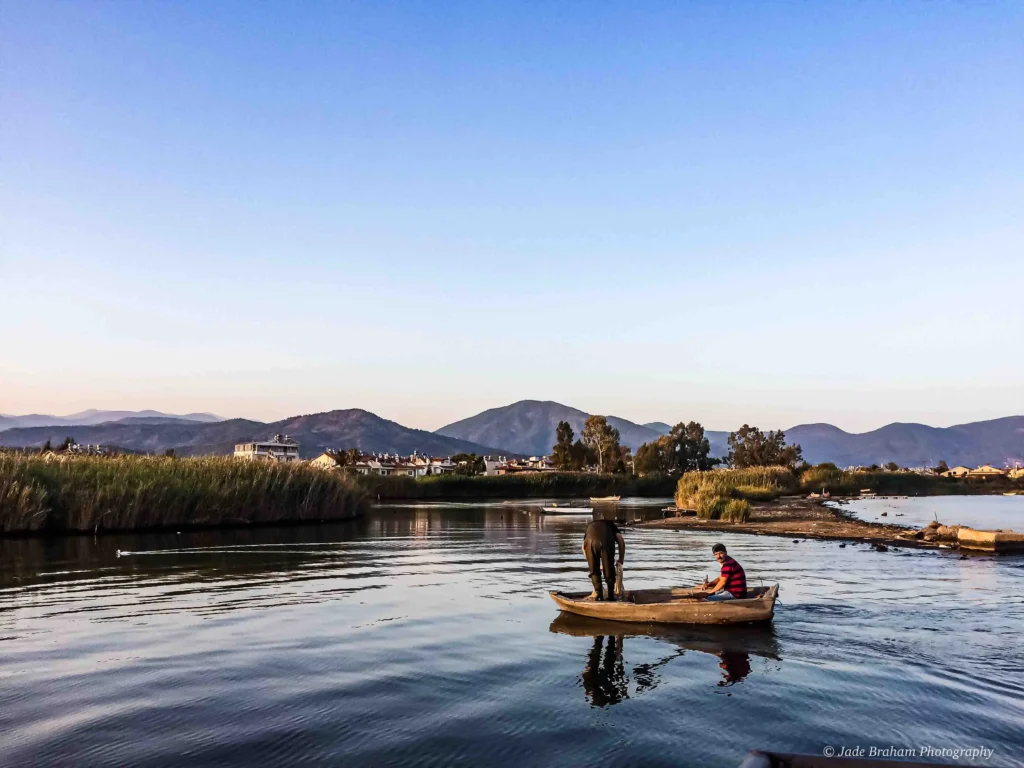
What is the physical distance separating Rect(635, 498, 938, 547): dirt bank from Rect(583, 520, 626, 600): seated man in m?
24.7

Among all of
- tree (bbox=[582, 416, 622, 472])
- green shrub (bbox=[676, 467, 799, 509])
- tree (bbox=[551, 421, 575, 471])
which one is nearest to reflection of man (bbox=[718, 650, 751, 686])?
green shrub (bbox=[676, 467, 799, 509])

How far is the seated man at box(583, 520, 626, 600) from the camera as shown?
63.9 feet

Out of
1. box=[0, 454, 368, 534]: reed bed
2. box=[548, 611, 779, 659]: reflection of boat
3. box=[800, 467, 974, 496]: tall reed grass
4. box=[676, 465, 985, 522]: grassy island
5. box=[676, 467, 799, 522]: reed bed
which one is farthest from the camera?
box=[800, 467, 974, 496]: tall reed grass

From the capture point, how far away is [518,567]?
103ft

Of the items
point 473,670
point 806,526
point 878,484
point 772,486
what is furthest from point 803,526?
point 878,484

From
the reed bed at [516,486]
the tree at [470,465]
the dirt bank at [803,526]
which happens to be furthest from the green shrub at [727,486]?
the tree at [470,465]

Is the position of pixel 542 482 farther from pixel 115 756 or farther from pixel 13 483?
pixel 115 756

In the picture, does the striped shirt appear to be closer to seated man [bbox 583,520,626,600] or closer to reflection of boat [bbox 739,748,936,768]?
seated man [bbox 583,520,626,600]

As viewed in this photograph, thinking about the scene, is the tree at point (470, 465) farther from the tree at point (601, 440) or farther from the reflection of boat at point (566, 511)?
the reflection of boat at point (566, 511)

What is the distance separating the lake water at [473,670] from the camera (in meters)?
11.3

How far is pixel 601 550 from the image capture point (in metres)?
19.7

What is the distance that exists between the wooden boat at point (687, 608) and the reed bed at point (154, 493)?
33548mm

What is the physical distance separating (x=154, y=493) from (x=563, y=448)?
13504 cm

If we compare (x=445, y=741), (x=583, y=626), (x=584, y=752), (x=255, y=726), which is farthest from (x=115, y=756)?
(x=583, y=626)
